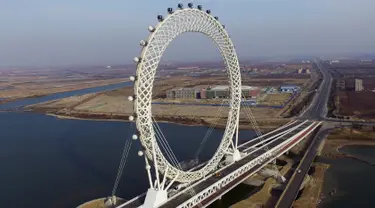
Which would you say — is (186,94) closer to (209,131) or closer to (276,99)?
(276,99)

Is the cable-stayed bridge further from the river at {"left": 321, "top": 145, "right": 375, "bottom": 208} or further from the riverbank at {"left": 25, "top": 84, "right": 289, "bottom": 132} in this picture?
the riverbank at {"left": 25, "top": 84, "right": 289, "bottom": 132}

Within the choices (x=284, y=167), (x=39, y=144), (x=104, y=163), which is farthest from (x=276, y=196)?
(x=39, y=144)

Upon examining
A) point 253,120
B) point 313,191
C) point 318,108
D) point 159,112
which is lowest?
point 313,191

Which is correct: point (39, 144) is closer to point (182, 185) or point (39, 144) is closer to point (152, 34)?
point (182, 185)

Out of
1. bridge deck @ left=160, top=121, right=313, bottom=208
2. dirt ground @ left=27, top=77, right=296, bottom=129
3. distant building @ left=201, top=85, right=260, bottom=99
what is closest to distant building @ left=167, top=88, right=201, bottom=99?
distant building @ left=201, top=85, right=260, bottom=99

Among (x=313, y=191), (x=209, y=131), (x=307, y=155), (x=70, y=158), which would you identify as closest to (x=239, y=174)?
(x=313, y=191)

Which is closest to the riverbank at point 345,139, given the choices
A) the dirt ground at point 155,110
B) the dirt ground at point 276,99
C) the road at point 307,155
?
the road at point 307,155
